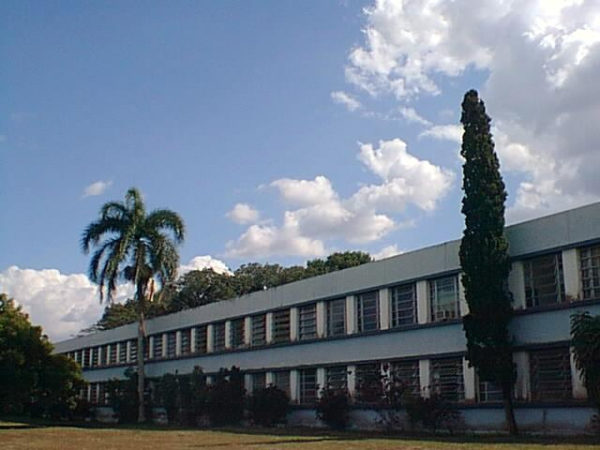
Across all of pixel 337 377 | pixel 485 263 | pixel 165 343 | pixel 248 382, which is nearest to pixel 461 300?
pixel 485 263

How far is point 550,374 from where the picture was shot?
988 inches

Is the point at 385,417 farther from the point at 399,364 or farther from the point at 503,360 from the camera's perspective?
the point at 503,360

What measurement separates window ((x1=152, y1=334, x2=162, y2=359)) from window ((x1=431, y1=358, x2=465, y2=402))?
26465 millimetres

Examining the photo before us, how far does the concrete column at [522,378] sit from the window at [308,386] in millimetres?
12254

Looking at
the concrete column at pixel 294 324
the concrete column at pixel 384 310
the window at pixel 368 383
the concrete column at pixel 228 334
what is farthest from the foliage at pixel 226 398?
the concrete column at pixel 384 310

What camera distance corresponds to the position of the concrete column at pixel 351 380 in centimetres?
3372

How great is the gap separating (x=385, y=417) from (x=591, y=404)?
982 cm

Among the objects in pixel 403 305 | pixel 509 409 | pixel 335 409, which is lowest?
pixel 335 409

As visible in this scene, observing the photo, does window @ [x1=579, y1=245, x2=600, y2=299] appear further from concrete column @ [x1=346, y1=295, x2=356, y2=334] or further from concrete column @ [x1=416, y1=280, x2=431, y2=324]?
concrete column @ [x1=346, y1=295, x2=356, y2=334]

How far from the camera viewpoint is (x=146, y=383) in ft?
169

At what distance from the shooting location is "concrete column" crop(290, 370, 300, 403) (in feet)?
123

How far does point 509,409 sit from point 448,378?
152 inches

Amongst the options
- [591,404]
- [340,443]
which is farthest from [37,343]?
[591,404]

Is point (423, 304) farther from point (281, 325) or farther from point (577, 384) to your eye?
point (281, 325)
